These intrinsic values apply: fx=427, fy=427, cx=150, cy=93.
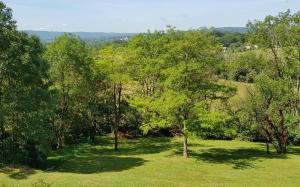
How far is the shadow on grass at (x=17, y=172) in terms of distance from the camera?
105 feet

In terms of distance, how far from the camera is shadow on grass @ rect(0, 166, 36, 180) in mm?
31920

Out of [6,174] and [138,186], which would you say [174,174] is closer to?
[138,186]

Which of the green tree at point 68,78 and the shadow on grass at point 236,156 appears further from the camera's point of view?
the green tree at point 68,78

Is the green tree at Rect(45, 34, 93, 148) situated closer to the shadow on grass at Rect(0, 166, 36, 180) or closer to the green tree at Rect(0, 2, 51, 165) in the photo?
the green tree at Rect(0, 2, 51, 165)

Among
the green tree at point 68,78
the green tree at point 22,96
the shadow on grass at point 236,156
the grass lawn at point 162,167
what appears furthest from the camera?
the green tree at point 68,78

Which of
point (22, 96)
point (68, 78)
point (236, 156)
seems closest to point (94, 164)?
point (22, 96)

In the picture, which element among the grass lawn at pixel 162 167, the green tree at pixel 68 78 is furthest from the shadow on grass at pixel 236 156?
the green tree at pixel 68 78

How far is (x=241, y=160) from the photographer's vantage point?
43312 mm

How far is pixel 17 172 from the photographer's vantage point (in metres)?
32.8

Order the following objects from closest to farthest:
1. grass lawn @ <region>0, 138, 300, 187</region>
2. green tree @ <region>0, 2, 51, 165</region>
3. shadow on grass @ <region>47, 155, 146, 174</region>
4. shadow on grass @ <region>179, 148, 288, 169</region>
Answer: grass lawn @ <region>0, 138, 300, 187</region>
green tree @ <region>0, 2, 51, 165</region>
shadow on grass @ <region>47, 155, 146, 174</region>
shadow on grass @ <region>179, 148, 288, 169</region>

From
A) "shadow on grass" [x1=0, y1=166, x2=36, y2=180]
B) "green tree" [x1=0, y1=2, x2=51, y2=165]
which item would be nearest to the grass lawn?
"shadow on grass" [x1=0, y1=166, x2=36, y2=180]

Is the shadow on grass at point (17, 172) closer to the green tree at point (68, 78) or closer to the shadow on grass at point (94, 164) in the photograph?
the shadow on grass at point (94, 164)

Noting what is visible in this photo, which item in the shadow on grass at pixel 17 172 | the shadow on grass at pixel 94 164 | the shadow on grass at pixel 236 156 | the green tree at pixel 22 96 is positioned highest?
the green tree at pixel 22 96

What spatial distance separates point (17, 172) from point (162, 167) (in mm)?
12787
